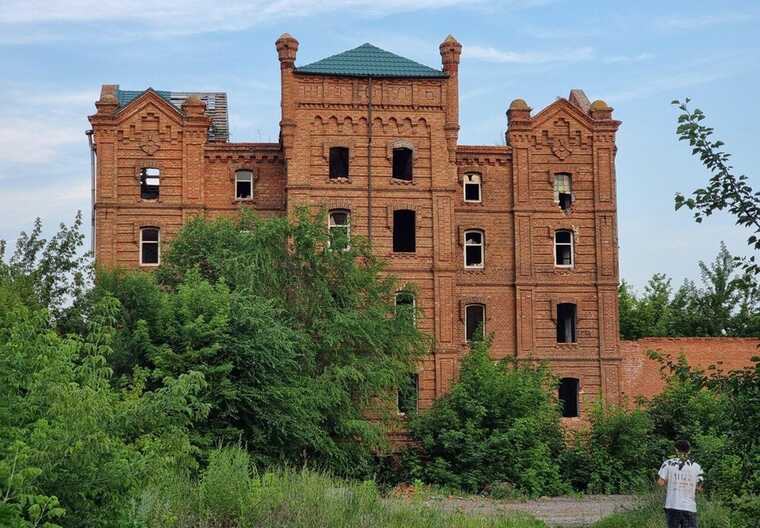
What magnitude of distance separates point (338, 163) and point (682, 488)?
84.4 ft

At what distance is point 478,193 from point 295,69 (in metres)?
7.77

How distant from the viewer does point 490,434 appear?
3647 cm

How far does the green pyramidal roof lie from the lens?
3978cm

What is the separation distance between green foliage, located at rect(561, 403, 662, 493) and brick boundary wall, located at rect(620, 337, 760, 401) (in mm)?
3854

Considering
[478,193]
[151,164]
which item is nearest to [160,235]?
[151,164]

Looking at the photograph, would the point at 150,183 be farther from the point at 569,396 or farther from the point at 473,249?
the point at 569,396

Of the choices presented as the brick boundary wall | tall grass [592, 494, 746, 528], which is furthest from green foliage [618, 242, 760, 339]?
tall grass [592, 494, 746, 528]

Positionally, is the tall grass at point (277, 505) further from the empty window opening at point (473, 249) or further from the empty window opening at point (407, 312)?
the empty window opening at point (473, 249)

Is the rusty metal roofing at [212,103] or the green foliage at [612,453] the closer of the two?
the green foliage at [612,453]

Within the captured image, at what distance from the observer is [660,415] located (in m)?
38.7

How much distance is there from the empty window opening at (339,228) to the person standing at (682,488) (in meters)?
19.2

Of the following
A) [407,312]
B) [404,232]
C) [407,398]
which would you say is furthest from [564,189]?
[407,398]

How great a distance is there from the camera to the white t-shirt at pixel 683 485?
16.5 meters

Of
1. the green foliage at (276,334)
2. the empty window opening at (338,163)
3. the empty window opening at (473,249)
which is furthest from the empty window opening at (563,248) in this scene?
the empty window opening at (338,163)
